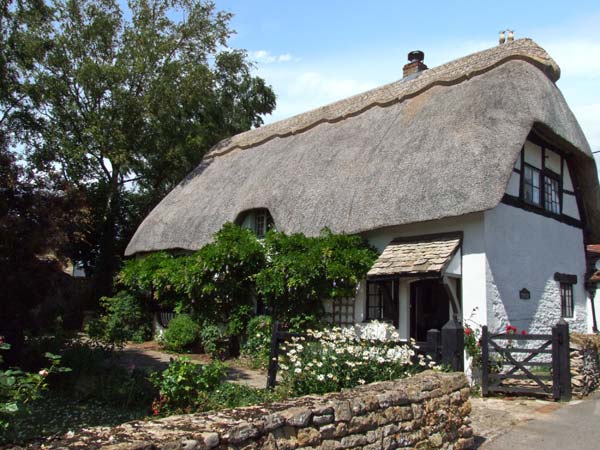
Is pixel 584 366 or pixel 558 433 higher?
pixel 584 366

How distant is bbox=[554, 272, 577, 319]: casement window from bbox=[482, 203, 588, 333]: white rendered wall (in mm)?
144

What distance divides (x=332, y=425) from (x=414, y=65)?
14498 millimetres

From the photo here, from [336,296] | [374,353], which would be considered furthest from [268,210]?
[374,353]

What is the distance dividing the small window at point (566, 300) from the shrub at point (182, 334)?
8.82 meters

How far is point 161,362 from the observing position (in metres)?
11.8

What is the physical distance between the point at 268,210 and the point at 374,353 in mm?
8004

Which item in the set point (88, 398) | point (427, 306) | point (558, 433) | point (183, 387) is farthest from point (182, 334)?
point (558, 433)

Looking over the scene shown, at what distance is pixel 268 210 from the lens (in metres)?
13.7

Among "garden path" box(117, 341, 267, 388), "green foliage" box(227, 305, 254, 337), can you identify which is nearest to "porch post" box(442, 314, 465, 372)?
"garden path" box(117, 341, 267, 388)

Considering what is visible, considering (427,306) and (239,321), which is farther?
(239,321)

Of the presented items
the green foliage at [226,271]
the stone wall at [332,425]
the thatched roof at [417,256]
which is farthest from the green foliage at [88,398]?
the thatched roof at [417,256]

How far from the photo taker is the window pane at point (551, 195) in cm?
1247

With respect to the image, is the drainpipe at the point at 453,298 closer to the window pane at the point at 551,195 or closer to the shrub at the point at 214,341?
the window pane at the point at 551,195

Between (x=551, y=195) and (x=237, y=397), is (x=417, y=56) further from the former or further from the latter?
(x=237, y=397)
